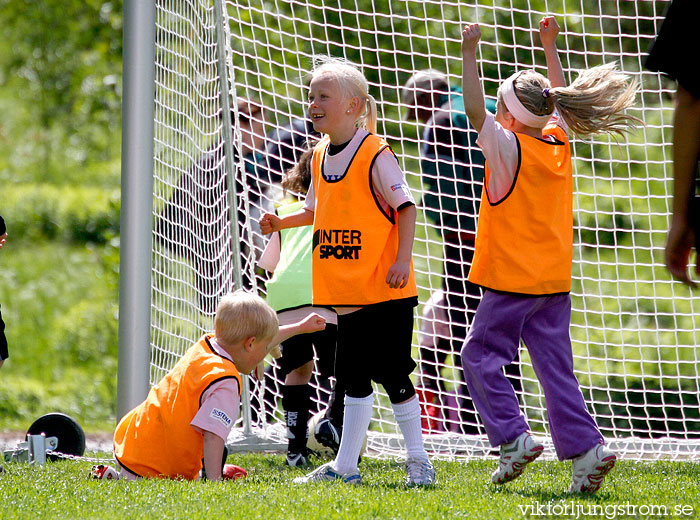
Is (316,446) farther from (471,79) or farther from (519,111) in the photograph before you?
(471,79)

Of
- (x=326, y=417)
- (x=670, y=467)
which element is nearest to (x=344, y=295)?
(x=326, y=417)

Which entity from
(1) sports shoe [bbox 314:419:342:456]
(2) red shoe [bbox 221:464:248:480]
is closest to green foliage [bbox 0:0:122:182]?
(1) sports shoe [bbox 314:419:342:456]

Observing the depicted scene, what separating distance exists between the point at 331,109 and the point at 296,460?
1.55m

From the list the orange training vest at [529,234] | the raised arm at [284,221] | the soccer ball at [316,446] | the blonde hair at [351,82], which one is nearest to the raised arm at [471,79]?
the orange training vest at [529,234]

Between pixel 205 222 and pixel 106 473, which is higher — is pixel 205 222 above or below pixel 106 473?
above

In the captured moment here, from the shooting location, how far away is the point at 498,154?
11.2 ft

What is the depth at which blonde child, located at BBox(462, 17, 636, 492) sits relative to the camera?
3.33m

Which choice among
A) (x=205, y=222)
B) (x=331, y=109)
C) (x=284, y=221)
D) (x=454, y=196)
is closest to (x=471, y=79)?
(x=331, y=109)

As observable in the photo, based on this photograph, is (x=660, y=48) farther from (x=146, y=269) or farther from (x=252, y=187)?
(x=252, y=187)

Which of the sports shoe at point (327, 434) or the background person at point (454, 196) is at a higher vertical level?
the background person at point (454, 196)

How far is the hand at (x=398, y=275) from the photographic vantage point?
337cm

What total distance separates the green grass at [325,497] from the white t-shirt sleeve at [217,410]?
0.67 feet

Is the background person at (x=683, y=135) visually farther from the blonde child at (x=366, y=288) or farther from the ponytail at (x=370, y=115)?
the ponytail at (x=370, y=115)

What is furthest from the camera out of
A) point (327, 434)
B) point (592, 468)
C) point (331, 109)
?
point (327, 434)
